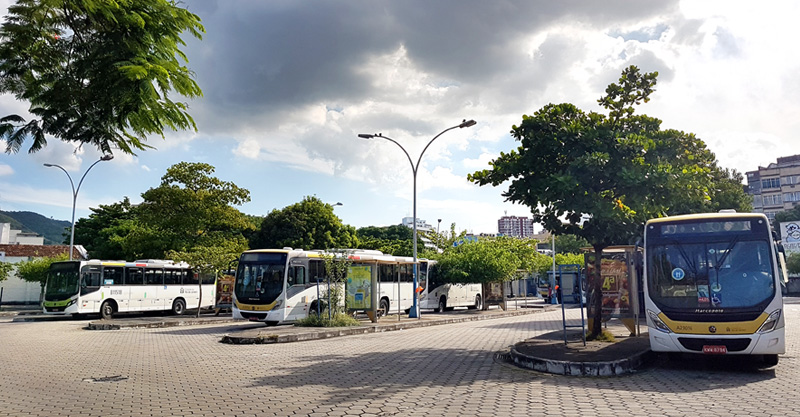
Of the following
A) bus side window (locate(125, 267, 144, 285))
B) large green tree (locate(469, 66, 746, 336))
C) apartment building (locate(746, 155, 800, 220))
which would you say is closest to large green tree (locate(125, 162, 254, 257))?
bus side window (locate(125, 267, 144, 285))

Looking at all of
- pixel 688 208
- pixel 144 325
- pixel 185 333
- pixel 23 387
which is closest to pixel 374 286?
pixel 185 333

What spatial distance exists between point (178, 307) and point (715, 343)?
2817 cm

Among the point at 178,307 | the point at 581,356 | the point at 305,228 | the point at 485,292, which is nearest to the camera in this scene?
the point at 581,356

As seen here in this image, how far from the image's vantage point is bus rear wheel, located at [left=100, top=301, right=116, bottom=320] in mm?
27617

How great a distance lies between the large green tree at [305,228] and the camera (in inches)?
1996

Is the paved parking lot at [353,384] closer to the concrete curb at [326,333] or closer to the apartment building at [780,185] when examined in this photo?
the concrete curb at [326,333]

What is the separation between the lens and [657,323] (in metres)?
10.7

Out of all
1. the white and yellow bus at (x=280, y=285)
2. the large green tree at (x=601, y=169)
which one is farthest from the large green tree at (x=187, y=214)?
the large green tree at (x=601, y=169)

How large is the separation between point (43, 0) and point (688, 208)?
20.4 meters

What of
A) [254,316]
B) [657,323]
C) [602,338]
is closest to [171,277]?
[254,316]

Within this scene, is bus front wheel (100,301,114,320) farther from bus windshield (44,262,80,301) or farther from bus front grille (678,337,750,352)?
bus front grille (678,337,750,352)

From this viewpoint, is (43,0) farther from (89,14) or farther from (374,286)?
(374,286)

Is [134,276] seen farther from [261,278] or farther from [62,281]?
[261,278]

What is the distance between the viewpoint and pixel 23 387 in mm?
9172
